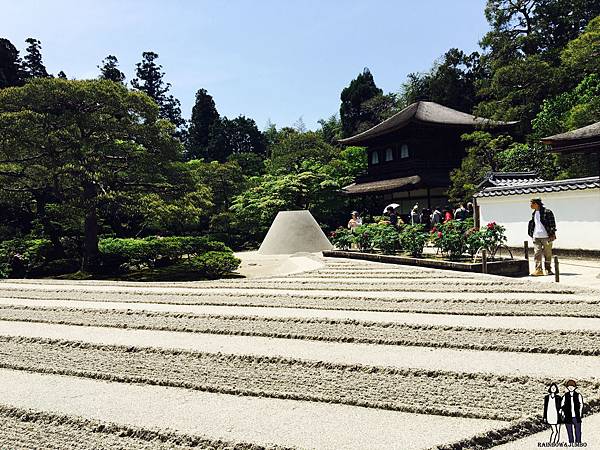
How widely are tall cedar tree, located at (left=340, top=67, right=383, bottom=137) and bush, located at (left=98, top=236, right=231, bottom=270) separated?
109 feet

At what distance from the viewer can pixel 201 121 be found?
52125mm

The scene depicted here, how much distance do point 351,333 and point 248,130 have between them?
46836mm

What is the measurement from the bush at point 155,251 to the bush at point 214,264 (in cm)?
81

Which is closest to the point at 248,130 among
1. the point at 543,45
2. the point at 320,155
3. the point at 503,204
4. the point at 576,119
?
the point at 320,155

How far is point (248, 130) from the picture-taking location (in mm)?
50656

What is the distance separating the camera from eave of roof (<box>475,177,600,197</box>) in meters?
11.4

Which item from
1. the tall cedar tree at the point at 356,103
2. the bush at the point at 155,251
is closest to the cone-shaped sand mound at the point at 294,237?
the bush at the point at 155,251

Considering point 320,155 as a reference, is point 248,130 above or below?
above

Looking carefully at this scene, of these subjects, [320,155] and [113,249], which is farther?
[320,155]

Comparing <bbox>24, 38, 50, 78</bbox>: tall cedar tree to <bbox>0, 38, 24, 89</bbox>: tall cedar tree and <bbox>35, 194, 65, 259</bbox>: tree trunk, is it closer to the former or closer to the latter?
<bbox>0, 38, 24, 89</bbox>: tall cedar tree

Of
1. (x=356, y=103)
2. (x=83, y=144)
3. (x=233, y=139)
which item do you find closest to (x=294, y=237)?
(x=83, y=144)

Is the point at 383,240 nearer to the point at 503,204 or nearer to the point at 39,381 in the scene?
the point at 503,204

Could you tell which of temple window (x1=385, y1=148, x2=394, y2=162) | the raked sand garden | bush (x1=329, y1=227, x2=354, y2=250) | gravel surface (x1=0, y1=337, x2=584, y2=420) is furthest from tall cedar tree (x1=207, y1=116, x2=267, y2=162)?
gravel surface (x1=0, y1=337, x2=584, y2=420)

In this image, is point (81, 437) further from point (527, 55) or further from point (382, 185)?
point (527, 55)
